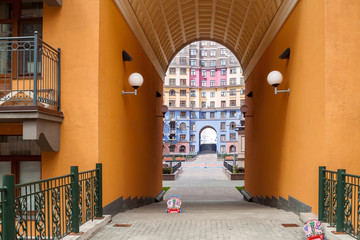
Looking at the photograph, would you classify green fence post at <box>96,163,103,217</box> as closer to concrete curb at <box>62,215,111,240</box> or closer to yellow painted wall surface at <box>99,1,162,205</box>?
concrete curb at <box>62,215,111,240</box>

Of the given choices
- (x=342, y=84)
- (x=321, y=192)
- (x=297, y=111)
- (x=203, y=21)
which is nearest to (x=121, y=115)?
(x=297, y=111)

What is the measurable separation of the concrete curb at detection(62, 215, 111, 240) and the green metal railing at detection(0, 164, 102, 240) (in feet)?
0.37

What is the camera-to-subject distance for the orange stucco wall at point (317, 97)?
599cm

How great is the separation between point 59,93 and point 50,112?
71 centimetres

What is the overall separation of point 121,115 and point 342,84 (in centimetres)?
495

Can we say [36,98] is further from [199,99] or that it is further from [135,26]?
[199,99]

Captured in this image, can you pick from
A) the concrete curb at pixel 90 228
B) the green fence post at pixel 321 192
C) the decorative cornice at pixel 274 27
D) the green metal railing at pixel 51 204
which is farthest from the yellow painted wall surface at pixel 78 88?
the decorative cornice at pixel 274 27

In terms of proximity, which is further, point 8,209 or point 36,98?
point 36,98

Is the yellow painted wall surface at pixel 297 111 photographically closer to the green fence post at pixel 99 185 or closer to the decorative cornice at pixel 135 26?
the decorative cornice at pixel 135 26

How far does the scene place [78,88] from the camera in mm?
6707

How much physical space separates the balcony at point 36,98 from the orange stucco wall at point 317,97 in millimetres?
4954

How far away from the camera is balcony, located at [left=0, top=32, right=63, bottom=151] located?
18.6 feet

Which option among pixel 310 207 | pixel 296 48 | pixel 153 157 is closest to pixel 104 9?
pixel 296 48


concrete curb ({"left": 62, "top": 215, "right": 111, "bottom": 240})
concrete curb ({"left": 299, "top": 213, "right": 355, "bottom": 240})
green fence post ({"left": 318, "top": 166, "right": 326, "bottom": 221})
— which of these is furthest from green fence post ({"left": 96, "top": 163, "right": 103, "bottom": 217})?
green fence post ({"left": 318, "top": 166, "right": 326, "bottom": 221})
